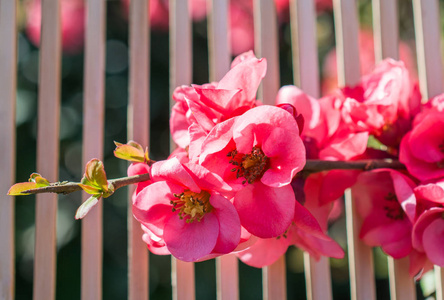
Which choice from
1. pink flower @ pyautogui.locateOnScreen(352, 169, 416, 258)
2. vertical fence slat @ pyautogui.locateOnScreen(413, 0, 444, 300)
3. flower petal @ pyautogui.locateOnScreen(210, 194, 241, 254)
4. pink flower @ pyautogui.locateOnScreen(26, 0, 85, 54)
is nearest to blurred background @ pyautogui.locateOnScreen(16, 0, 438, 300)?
pink flower @ pyautogui.locateOnScreen(26, 0, 85, 54)

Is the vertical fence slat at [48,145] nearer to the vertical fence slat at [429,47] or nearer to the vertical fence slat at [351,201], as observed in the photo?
the vertical fence slat at [351,201]

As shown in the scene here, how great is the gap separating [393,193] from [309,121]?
13cm

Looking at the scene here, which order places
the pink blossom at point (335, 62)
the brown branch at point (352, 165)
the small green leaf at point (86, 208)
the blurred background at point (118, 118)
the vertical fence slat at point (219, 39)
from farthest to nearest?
the pink blossom at point (335, 62) < the blurred background at point (118, 118) < the vertical fence slat at point (219, 39) < the brown branch at point (352, 165) < the small green leaf at point (86, 208)

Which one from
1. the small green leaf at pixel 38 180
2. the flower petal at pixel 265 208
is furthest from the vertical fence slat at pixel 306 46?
the small green leaf at pixel 38 180

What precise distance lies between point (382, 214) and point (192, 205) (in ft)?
0.86

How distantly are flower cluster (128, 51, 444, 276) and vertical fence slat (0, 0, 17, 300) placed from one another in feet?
0.71

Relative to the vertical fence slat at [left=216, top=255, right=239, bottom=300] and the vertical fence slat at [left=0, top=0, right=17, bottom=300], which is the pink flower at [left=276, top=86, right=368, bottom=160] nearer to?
the vertical fence slat at [left=216, top=255, right=239, bottom=300]

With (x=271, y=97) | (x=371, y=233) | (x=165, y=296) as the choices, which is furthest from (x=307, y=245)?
(x=165, y=296)

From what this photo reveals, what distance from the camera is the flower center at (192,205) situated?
0.44m

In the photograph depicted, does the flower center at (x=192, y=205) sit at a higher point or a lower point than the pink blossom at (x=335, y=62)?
lower

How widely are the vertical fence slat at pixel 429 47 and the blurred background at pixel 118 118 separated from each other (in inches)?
11.0

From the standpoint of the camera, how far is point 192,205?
1.46 ft

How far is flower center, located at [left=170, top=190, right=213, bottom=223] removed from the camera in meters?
0.44

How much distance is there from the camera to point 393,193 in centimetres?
56
